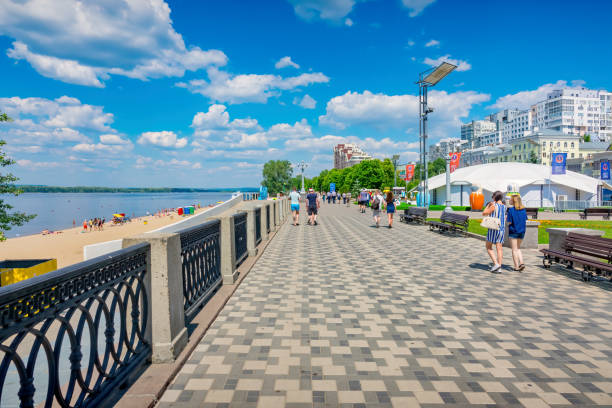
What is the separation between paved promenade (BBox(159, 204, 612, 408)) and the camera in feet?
10.2

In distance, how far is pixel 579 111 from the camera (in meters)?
142

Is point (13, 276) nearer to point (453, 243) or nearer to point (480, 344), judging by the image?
point (480, 344)

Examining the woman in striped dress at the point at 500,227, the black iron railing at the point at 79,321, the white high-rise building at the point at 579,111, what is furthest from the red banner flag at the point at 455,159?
the white high-rise building at the point at 579,111

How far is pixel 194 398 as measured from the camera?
3.03 meters

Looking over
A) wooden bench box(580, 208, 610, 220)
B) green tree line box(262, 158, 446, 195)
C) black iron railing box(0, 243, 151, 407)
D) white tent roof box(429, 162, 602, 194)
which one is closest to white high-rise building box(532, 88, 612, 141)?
green tree line box(262, 158, 446, 195)

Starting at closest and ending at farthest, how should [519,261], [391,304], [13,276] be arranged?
[391,304] < [519,261] < [13,276]

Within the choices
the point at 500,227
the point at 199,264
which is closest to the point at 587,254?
the point at 500,227

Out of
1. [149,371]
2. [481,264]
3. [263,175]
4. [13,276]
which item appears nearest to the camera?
[149,371]

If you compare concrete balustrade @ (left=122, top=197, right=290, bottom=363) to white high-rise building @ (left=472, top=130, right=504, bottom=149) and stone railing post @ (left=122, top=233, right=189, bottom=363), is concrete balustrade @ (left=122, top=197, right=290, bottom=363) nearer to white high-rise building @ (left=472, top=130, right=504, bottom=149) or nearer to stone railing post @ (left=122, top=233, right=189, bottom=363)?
stone railing post @ (left=122, top=233, right=189, bottom=363)

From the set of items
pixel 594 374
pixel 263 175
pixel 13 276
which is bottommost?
pixel 13 276

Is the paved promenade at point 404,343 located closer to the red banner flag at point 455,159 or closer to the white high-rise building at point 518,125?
the red banner flag at point 455,159

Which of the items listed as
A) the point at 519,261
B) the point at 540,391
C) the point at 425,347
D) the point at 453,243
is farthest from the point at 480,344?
the point at 453,243

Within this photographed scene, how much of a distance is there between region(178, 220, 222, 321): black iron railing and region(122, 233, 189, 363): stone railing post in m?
0.61

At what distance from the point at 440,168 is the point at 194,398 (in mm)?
163018
